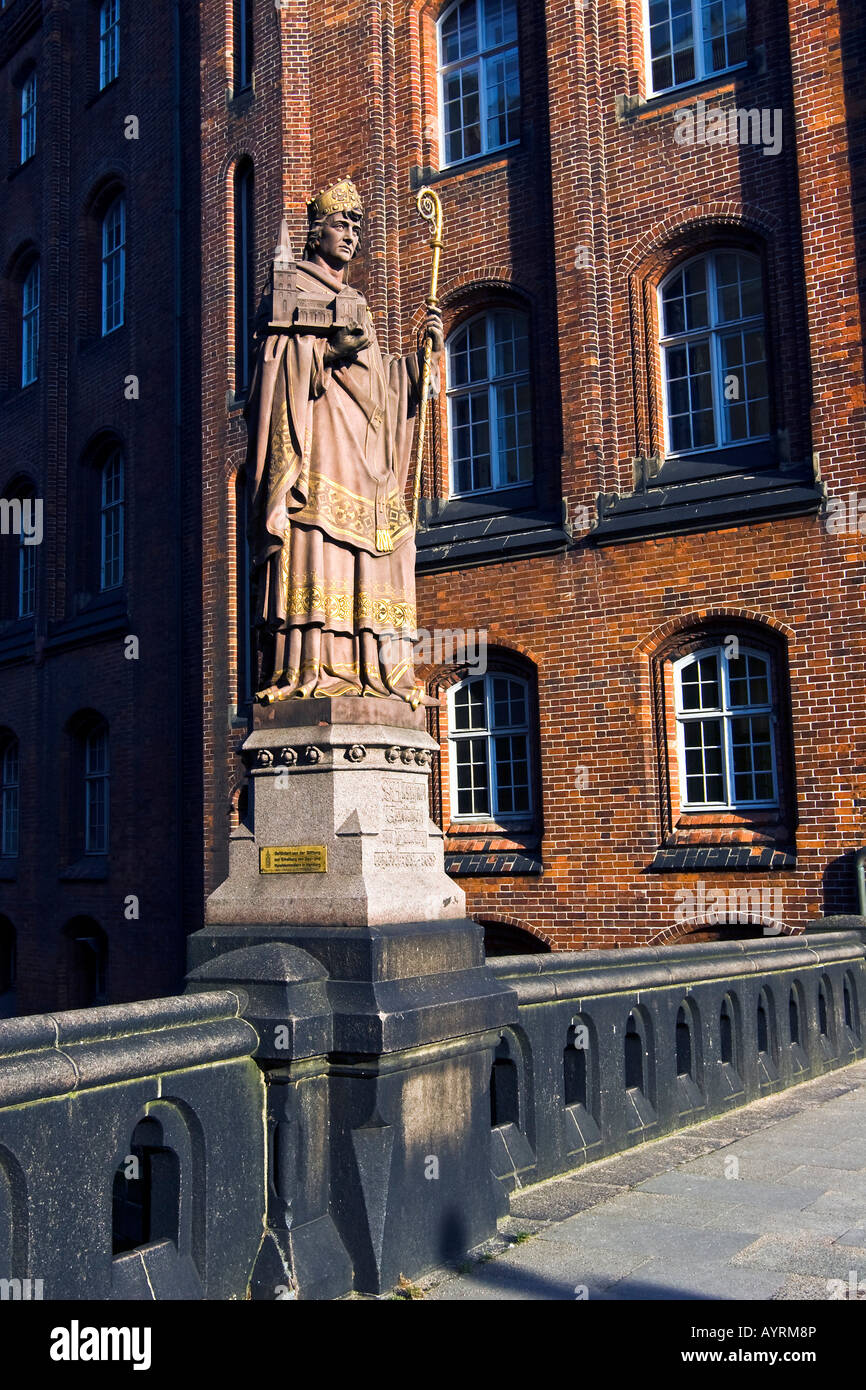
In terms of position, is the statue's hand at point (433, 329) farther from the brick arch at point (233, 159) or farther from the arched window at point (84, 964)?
the arched window at point (84, 964)

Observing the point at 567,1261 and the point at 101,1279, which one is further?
the point at 567,1261

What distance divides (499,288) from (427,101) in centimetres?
279

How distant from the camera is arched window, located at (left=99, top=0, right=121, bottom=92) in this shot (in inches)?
825

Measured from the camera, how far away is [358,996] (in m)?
4.43

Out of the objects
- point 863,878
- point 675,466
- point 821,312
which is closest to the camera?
point 863,878

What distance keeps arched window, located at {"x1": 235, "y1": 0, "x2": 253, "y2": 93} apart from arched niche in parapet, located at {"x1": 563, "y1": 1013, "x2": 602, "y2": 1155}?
14659mm

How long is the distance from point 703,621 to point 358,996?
897 cm

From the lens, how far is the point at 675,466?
13.3 meters

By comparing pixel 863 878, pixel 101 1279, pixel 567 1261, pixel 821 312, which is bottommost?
pixel 567 1261

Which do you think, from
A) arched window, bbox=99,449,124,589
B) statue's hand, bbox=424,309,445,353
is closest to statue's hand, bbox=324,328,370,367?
statue's hand, bbox=424,309,445,353

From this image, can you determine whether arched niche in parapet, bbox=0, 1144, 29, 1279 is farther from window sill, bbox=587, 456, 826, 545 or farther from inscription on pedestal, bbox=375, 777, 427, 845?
window sill, bbox=587, 456, 826, 545

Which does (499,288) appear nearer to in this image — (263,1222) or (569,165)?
(569,165)

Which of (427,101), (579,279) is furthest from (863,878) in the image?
(427,101)

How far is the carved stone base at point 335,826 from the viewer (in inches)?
187
